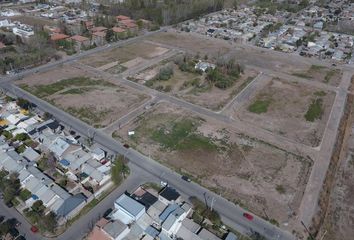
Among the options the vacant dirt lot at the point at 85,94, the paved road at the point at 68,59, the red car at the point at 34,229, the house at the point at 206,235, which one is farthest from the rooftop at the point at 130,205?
the paved road at the point at 68,59

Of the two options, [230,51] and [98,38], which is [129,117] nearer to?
[230,51]

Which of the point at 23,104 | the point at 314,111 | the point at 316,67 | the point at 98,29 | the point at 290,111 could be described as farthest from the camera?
the point at 98,29

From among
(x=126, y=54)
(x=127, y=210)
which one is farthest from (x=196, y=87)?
(x=127, y=210)

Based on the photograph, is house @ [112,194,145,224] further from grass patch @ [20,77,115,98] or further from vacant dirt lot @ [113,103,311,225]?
grass patch @ [20,77,115,98]

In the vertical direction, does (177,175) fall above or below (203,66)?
below

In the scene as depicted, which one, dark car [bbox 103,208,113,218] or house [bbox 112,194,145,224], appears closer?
Answer: house [bbox 112,194,145,224]

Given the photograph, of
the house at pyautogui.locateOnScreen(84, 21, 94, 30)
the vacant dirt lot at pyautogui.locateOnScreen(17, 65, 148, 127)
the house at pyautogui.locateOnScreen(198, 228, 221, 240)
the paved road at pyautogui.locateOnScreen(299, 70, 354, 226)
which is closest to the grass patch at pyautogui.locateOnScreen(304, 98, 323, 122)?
the paved road at pyautogui.locateOnScreen(299, 70, 354, 226)

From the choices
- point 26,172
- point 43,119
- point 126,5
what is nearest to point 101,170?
point 26,172
